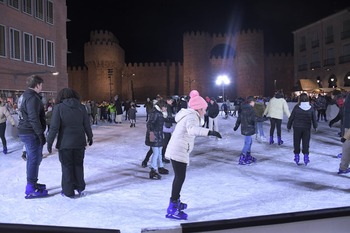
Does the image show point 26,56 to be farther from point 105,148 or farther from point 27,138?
point 27,138

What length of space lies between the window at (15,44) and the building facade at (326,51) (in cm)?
2784

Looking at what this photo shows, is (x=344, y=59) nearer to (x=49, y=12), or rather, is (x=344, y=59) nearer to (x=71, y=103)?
(x=49, y=12)

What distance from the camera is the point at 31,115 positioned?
4.61 m

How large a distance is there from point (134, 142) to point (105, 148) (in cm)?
126

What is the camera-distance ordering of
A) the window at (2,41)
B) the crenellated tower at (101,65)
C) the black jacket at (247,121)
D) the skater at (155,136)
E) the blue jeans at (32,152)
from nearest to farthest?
1. the blue jeans at (32,152)
2. the skater at (155,136)
3. the black jacket at (247,121)
4. the window at (2,41)
5. the crenellated tower at (101,65)

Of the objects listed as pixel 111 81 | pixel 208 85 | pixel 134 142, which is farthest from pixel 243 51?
pixel 134 142

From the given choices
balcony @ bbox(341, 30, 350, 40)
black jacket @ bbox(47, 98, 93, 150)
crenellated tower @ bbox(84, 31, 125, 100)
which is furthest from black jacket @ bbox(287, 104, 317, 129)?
Answer: crenellated tower @ bbox(84, 31, 125, 100)

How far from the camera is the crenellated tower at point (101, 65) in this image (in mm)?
45438

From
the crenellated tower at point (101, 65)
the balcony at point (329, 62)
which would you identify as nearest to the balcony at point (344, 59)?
the balcony at point (329, 62)

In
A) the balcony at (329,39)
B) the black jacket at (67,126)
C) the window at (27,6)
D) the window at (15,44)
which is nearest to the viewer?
the black jacket at (67,126)

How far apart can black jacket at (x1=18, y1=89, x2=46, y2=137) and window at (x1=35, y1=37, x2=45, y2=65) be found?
55.6ft

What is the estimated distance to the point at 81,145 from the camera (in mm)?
4691

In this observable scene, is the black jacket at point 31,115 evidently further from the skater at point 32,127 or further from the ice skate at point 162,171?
the ice skate at point 162,171

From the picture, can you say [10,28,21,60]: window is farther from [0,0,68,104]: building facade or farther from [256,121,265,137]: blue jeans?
[256,121,265,137]: blue jeans
